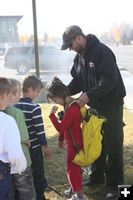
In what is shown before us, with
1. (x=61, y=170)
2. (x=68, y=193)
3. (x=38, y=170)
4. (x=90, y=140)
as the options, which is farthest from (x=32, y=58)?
(x=90, y=140)

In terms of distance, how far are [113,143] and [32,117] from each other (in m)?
1.05

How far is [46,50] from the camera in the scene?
2750 centimetres

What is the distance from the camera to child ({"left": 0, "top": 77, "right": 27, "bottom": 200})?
321cm

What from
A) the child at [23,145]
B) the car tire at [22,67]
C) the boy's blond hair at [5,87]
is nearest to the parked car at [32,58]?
the car tire at [22,67]

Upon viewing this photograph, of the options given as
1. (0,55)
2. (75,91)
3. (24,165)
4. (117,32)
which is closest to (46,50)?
(0,55)

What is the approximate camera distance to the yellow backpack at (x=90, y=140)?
14.2 ft

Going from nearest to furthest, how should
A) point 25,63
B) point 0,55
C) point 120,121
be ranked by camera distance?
point 120,121
point 25,63
point 0,55

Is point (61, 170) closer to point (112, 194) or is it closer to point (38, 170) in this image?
point (112, 194)

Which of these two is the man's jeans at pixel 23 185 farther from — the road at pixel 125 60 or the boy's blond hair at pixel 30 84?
the road at pixel 125 60

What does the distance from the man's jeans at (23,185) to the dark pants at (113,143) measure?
1.16 metres

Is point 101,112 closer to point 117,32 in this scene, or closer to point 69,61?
point 69,61

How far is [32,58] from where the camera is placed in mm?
27109

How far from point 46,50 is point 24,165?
24363 millimetres

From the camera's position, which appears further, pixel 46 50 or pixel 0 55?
pixel 0 55
